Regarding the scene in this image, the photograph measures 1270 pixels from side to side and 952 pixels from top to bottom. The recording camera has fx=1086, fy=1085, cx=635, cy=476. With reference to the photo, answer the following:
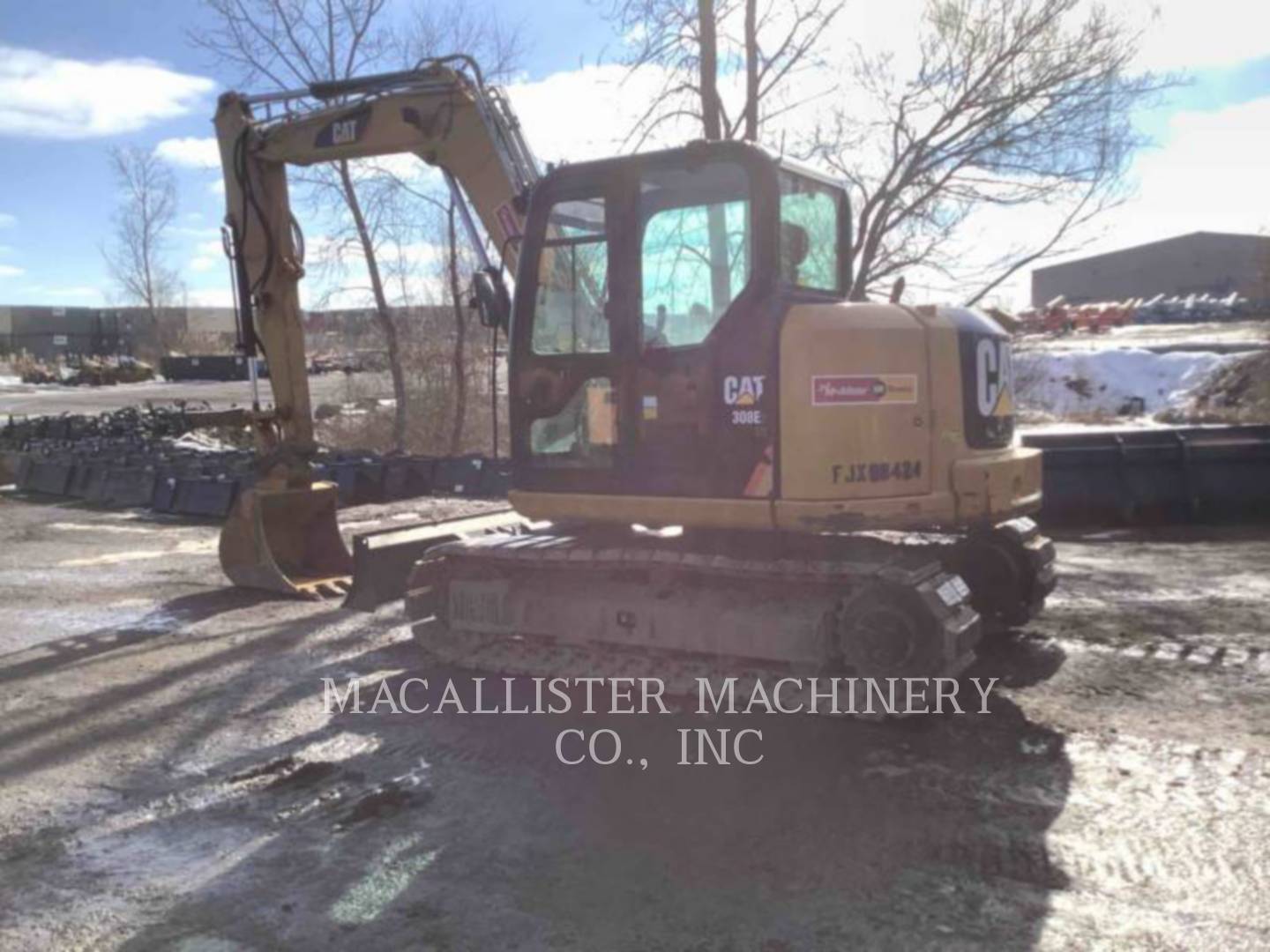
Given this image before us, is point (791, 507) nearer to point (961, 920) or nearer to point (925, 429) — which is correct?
point (925, 429)

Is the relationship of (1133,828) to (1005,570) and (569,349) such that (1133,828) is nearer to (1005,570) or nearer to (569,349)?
(1005,570)

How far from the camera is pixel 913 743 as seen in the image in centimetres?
521

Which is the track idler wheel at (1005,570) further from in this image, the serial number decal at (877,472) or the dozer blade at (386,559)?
the dozer blade at (386,559)

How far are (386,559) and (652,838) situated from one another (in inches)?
150

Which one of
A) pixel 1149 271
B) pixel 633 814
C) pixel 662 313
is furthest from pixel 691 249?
pixel 1149 271

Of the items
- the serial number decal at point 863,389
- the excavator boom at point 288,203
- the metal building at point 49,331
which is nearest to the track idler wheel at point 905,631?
the serial number decal at point 863,389

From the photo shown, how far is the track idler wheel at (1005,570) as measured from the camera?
264 inches

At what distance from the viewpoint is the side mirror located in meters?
6.40

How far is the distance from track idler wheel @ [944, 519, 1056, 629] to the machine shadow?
112 cm

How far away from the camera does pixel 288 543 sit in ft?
29.5

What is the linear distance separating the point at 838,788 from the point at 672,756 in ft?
2.77

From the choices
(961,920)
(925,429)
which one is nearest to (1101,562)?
(925,429)

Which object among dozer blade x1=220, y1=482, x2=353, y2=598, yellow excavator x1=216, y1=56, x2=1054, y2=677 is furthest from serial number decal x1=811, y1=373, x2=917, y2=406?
dozer blade x1=220, y1=482, x2=353, y2=598

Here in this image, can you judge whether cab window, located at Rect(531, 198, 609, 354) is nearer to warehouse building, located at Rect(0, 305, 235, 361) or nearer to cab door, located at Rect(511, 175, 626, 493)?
cab door, located at Rect(511, 175, 626, 493)
